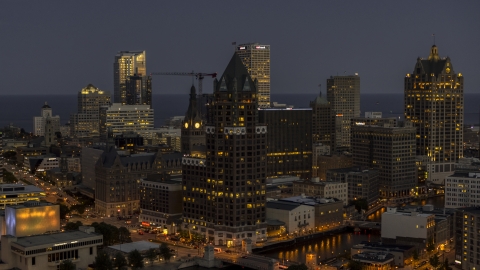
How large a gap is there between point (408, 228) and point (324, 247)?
10.4 metres

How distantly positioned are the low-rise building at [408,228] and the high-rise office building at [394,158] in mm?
37234

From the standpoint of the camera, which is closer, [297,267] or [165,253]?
[297,267]

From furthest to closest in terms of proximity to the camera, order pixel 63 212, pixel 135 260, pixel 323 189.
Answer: pixel 323 189 → pixel 63 212 → pixel 135 260

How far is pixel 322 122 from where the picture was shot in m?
168

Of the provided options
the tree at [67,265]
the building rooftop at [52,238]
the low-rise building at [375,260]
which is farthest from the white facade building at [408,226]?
→ the tree at [67,265]

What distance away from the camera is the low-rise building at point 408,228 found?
8756cm

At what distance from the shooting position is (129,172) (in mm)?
114500

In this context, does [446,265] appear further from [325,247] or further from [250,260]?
[250,260]

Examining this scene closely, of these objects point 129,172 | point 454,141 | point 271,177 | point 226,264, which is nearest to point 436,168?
point 454,141

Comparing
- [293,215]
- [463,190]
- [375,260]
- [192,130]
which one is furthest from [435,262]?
[192,130]

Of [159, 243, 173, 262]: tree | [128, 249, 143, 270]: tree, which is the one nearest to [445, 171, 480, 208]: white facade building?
[159, 243, 173, 262]: tree

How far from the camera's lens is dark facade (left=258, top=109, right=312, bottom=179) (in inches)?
5566

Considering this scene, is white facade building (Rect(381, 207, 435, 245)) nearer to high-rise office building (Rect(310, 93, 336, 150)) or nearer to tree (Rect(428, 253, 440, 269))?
tree (Rect(428, 253, 440, 269))

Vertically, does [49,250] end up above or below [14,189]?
below
